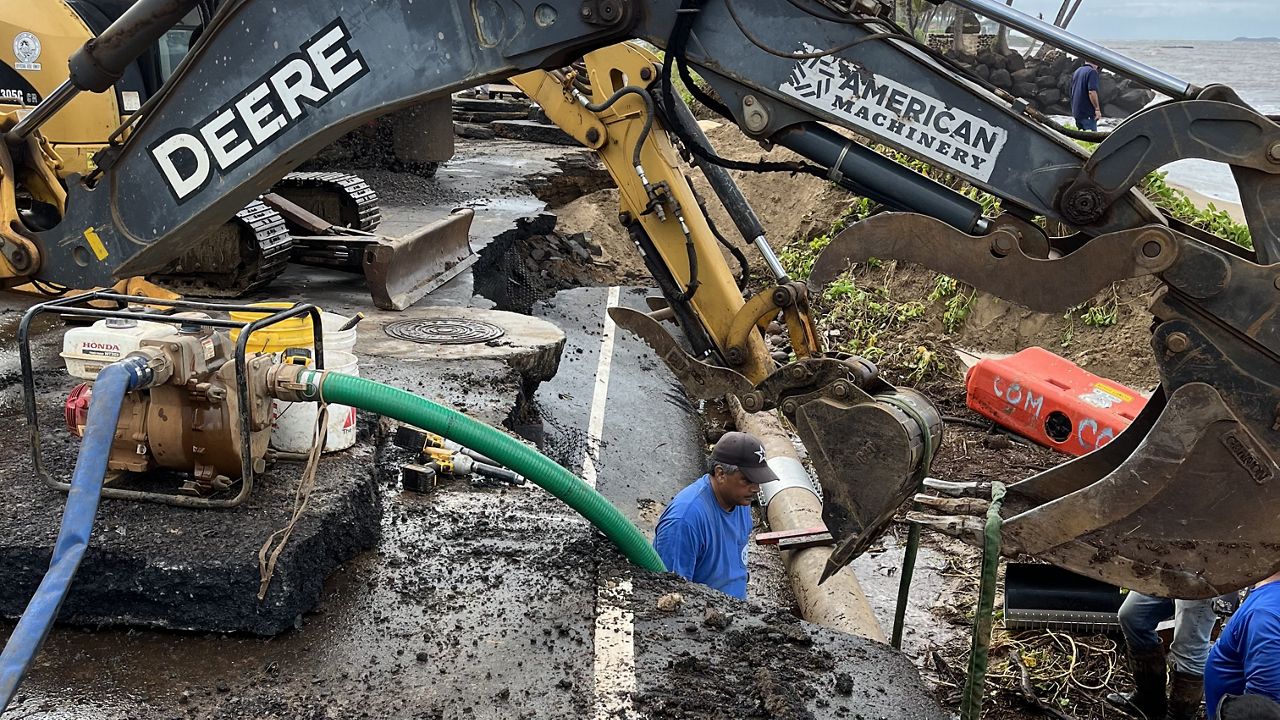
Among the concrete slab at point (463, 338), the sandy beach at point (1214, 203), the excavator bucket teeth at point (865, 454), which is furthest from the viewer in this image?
the sandy beach at point (1214, 203)

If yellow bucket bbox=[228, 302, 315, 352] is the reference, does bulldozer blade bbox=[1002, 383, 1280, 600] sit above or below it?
above

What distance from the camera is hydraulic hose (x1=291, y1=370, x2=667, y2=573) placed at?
3.85 m

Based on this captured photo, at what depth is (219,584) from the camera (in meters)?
3.83

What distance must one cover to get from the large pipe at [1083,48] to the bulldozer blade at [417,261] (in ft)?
20.1

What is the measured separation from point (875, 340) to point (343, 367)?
850 centimetres

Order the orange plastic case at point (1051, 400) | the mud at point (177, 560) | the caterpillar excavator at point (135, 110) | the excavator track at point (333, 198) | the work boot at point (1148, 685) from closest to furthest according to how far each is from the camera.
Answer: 1. the mud at point (177, 560)
2. the work boot at point (1148, 685)
3. the caterpillar excavator at point (135, 110)
4. the orange plastic case at point (1051, 400)
5. the excavator track at point (333, 198)

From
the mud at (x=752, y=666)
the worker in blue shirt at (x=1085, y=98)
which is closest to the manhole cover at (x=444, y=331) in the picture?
the mud at (x=752, y=666)

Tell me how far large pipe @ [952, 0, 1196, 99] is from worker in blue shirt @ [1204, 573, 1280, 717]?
7.33ft

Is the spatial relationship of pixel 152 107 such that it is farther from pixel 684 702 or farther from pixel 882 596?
pixel 882 596

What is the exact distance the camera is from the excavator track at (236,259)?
855cm

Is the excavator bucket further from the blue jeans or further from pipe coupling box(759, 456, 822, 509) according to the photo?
pipe coupling box(759, 456, 822, 509)

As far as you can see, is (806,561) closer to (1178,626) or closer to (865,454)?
(1178,626)

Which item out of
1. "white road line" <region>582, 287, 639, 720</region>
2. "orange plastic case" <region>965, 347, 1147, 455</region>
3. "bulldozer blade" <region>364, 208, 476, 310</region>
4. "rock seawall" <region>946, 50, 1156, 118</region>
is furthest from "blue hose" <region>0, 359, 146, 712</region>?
"rock seawall" <region>946, 50, 1156, 118</region>

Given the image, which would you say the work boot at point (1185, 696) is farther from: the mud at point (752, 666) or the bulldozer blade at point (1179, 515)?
the bulldozer blade at point (1179, 515)
